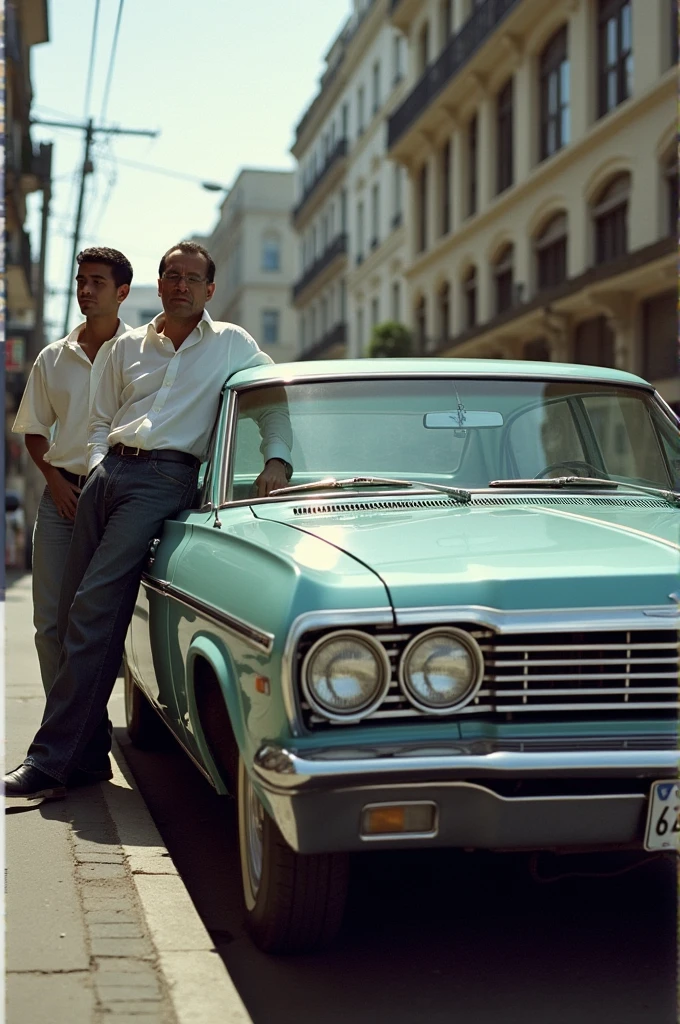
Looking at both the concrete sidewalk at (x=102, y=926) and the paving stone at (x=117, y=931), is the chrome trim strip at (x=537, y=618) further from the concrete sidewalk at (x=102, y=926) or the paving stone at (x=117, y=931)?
the paving stone at (x=117, y=931)

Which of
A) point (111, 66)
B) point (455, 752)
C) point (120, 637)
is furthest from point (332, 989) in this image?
point (111, 66)

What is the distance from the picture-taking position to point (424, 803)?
3.27 m

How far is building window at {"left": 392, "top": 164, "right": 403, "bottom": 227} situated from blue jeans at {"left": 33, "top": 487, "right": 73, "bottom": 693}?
36562 millimetres

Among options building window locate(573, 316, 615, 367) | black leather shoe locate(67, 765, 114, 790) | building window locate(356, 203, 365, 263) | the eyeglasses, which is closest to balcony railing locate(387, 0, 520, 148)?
building window locate(573, 316, 615, 367)

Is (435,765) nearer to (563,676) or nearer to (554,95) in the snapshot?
(563,676)

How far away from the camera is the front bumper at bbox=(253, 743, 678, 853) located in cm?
323

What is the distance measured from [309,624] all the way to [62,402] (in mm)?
3342

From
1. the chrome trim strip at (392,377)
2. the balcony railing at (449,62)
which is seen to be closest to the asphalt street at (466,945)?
the chrome trim strip at (392,377)

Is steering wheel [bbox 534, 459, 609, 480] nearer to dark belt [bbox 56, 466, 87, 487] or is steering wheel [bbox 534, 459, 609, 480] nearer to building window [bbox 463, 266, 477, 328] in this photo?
dark belt [bbox 56, 466, 87, 487]

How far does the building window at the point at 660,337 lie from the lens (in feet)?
70.1

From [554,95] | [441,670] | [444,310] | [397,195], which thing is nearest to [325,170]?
[397,195]

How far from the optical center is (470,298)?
33.6 metres

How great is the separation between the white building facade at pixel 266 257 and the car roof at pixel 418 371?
6918 cm

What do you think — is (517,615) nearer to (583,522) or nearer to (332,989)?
(583,522)
